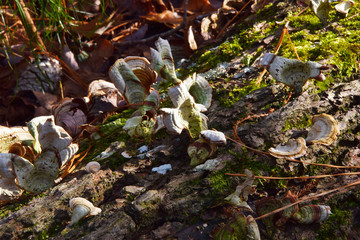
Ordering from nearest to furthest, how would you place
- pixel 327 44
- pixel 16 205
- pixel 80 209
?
pixel 80 209, pixel 16 205, pixel 327 44

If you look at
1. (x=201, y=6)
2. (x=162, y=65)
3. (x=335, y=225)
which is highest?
(x=162, y=65)

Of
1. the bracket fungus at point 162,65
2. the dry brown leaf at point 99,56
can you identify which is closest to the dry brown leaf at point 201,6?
the dry brown leaf at point 99,56

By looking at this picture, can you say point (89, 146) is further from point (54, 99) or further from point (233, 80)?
point (54, 99)

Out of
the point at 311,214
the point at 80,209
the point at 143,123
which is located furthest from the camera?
the point at 143,123

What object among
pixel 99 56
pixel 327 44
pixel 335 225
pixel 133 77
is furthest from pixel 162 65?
pixel 99 56

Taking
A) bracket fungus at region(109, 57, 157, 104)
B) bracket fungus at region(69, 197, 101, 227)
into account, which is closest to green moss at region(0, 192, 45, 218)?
bracket fungus at region(69, 197, 101, 227)

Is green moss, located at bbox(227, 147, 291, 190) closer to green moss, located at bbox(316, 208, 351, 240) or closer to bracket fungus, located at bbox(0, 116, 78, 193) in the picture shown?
green moss, located at bbox(316, 208, 351, 240)

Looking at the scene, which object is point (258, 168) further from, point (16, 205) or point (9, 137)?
point (9, 137)
